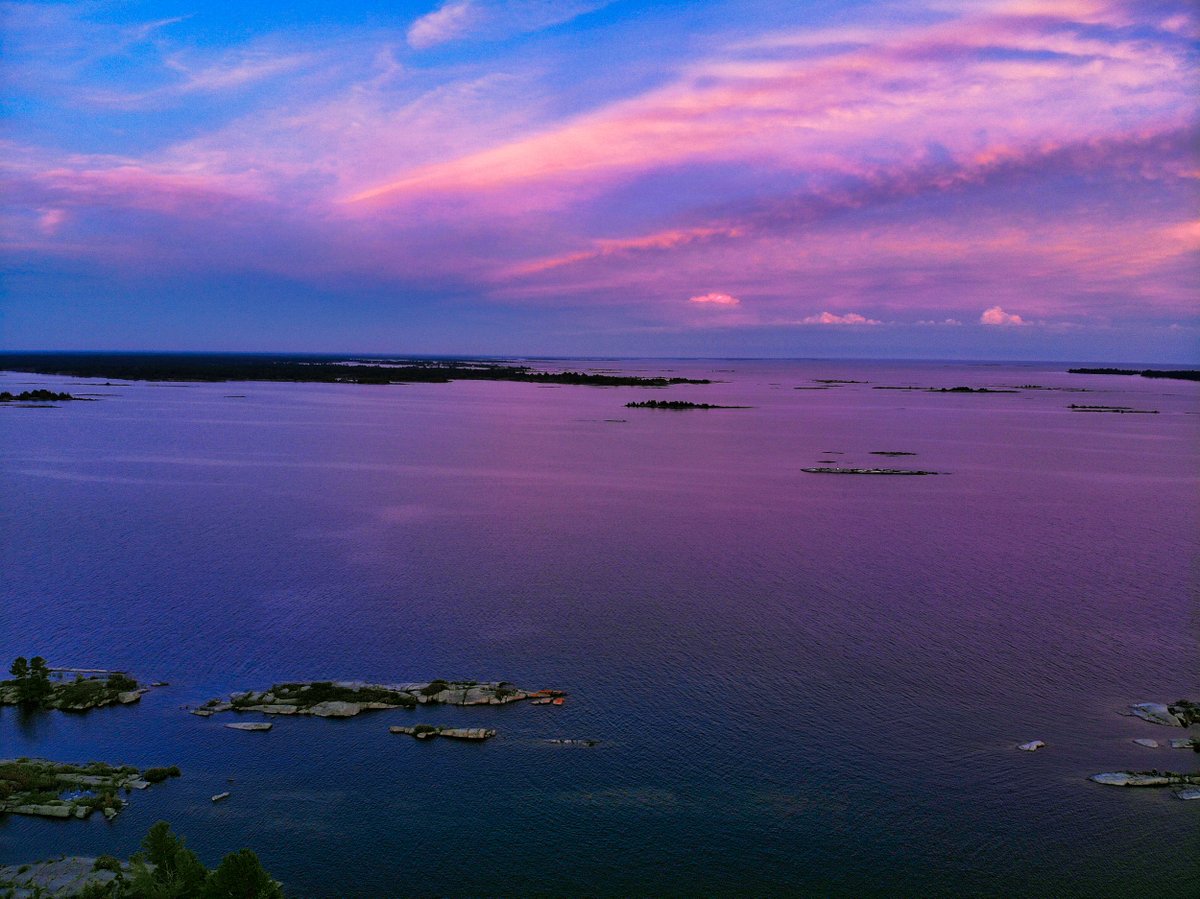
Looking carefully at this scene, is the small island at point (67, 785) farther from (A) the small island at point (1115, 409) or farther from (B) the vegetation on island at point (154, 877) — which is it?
(A) the small island at point (1115, 409)

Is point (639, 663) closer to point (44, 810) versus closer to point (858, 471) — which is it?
point (44, 810)

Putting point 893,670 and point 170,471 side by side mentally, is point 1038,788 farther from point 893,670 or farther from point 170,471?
point 170,471

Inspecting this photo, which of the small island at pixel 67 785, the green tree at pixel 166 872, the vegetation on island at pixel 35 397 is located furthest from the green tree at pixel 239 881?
the vegetation on island at pixel 35 397

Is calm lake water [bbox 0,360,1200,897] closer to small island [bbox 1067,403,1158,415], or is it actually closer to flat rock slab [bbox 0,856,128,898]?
flat rock slab [bbox 0,856,128,898]

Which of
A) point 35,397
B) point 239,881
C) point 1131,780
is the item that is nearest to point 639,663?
point 1131,780

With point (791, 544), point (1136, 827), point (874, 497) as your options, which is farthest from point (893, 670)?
point (874, 497)
